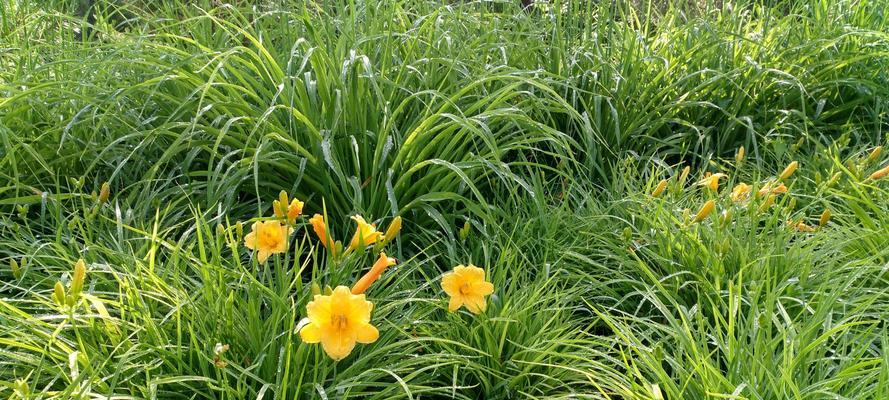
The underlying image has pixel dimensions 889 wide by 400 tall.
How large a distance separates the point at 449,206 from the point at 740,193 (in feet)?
2.75

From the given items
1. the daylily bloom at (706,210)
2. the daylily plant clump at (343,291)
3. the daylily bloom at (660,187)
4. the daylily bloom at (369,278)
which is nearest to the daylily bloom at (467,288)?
the daylily plant clump at (343,291)

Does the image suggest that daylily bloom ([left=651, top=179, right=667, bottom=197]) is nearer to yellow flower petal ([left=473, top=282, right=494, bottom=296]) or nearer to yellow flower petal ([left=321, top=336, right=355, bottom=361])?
yellow flower petal ([left=473, top=282, right=494, bottom=296])

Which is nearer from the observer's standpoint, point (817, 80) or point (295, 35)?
point (295, 35)

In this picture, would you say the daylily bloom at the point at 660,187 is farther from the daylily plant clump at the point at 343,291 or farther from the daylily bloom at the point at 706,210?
the daylily plant clump at the point at 343,291

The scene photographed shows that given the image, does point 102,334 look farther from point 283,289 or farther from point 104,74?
point 104,74

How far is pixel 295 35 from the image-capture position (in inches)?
119

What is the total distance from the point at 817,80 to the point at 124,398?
3.03 m

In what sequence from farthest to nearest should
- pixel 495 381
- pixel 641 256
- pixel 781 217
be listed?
1. pixel 781 217
2. pixel 641 256
3. pixel 495 381

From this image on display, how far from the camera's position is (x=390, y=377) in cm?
183

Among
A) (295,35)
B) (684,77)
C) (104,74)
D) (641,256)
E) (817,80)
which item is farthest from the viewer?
(817,80)

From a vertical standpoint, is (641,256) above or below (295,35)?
below

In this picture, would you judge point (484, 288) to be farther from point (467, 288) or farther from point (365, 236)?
point (365, 236)

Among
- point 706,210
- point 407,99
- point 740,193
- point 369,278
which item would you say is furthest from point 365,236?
point 740,193

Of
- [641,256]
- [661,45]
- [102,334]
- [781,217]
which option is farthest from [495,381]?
[661,45]
